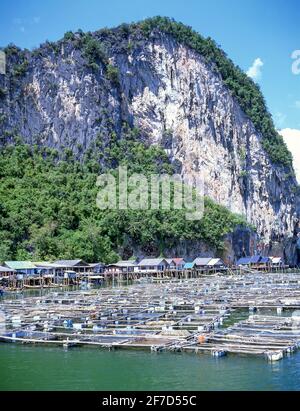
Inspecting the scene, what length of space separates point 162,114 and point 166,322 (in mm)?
77771

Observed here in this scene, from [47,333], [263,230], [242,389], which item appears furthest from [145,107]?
[242,389]

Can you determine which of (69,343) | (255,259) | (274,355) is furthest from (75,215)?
(274,355)

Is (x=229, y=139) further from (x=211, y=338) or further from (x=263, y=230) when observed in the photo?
(x=211, y=338)

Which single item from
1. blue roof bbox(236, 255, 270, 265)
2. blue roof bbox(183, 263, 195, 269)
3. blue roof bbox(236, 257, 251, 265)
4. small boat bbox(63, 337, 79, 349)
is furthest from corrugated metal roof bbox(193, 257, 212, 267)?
small boat bbox(63, 337, 79, 349)

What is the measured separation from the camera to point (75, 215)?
246 feet

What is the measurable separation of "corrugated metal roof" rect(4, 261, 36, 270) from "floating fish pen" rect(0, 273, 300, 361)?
59.8 ft

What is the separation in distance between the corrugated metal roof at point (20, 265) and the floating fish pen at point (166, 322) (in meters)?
18.2

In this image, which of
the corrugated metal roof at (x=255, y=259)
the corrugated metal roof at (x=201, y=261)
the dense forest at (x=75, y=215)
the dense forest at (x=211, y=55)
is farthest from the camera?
the dense forest at (x=211, y=55)

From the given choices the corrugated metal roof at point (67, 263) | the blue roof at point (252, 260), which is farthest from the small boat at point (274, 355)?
the blue roof at point (252, 260)

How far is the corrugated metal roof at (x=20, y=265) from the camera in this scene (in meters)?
56.2

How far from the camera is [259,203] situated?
100312mm

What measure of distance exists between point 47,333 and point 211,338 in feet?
25.3

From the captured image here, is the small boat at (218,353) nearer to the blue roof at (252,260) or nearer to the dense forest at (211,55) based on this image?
the blue roof at (252,260)

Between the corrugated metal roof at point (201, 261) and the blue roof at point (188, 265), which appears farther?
the corrugated metal roof at point (201, 261)
